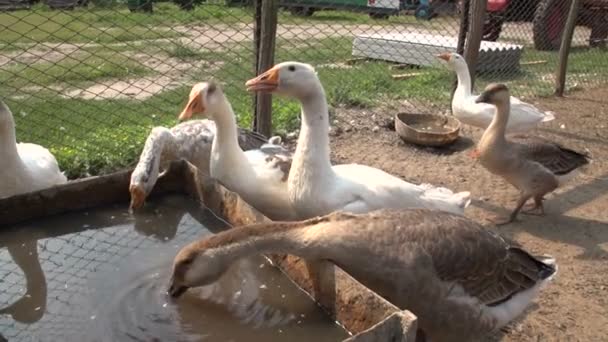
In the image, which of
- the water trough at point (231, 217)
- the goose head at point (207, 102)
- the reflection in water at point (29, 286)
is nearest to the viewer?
the water trough at point (231, 217)

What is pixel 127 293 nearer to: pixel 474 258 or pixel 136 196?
pixel 136 196

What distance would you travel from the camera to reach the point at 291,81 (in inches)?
150

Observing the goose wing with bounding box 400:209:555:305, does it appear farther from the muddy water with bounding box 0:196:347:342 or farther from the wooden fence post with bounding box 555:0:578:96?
the wooden fence post with bounding box 555:0:578:96

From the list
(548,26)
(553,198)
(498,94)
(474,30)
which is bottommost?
(553,198)

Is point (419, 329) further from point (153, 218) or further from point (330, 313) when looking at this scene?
point (153, 218)

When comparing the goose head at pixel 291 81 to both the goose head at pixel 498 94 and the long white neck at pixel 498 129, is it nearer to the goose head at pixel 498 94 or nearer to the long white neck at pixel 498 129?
the long white neck at pixel 498 129

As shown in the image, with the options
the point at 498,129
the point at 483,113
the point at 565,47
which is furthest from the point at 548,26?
the point at 498,129

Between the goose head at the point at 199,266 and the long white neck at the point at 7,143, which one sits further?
the long white neck at the point at 7,143

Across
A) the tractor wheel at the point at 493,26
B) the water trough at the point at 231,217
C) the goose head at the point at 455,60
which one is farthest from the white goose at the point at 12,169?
the tractor wheel at the point at 493,26

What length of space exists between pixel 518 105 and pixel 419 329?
4.21 m

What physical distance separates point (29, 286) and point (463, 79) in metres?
5.06

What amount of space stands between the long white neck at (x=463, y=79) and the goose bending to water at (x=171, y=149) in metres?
2.48

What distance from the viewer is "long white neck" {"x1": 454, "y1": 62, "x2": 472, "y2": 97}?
257 inches

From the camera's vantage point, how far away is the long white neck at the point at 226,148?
13.5 ft
